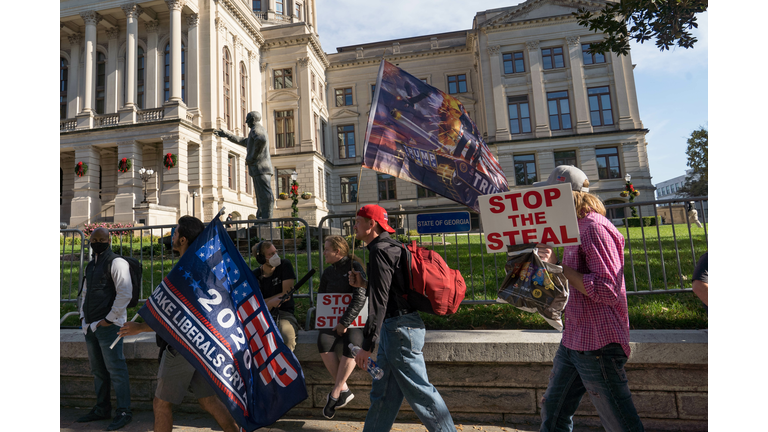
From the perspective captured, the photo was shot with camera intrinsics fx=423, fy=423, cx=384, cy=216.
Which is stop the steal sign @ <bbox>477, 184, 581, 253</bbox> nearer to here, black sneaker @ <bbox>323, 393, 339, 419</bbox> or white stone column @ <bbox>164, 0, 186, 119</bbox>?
black sneaker @ <bbox>323, 393, 339, 419</bbox>

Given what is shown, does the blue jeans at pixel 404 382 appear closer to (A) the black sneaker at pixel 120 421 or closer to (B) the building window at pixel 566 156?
(A) the black sneaker at pixel 120 421

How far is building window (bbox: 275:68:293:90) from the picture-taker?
126ft

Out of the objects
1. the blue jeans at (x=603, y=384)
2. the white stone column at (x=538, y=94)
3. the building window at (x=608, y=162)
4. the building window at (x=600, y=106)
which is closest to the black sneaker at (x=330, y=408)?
the blue jeans at (x=603, y=384)

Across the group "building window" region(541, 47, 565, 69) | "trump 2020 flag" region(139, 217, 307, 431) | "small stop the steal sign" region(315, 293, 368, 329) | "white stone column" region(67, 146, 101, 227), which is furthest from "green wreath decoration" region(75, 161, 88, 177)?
"building window" region(541, 47, 565, 69)

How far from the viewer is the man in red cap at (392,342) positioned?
9.74 feet

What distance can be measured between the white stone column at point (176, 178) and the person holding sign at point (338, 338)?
88.6 ft

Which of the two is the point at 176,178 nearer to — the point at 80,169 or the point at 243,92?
the point at 80,169

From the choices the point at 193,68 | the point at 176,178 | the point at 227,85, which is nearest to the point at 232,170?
the point at 176,178

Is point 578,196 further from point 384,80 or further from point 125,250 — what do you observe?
point 125,250

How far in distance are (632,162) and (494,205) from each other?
37.6 metres

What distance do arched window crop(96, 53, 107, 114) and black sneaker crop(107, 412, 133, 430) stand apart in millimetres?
35790

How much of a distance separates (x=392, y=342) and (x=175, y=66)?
31881 millimetres

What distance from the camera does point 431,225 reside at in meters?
4.60

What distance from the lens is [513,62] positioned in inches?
1446
